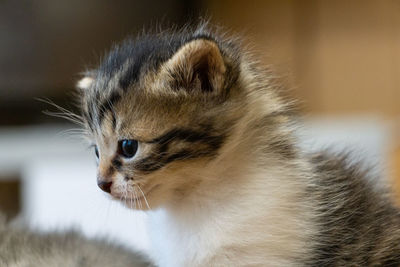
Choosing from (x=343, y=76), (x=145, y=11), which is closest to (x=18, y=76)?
A: (x=145, y=11)

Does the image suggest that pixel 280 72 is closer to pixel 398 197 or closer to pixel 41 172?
pixel 398 197

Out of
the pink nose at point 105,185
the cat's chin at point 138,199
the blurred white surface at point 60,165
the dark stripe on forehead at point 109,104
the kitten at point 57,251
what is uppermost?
the dark stripe on forehead at point 109,104

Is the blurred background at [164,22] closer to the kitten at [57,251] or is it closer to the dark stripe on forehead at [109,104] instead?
the kitten at [57,251]

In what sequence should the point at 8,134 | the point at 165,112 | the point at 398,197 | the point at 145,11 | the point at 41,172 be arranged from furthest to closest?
1. the point at 145,11
2. the point at 8,134
3. the point at 41,172
4. the point at 398,197
5. the point at 165,112

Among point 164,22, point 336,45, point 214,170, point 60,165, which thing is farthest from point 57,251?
point 336,45

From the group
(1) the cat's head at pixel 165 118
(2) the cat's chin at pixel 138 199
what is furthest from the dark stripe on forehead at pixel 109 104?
(2) the cat's chin at pixel 138 199

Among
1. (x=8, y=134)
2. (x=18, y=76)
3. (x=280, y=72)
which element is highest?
(x=280, y=72)

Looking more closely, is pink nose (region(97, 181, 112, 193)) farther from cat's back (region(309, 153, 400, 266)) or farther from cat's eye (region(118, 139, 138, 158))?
cat's back (region(309, 153, 400, 266))

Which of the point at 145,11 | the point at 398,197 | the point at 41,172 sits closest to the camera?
the point at 398,197
